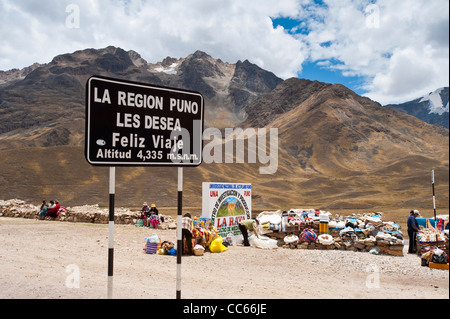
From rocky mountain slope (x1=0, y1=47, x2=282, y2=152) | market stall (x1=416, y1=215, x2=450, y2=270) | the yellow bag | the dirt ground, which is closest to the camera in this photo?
the dirt ground

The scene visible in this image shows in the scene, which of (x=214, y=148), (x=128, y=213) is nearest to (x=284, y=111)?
(x=214, y=148)

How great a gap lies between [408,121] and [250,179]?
228 ft

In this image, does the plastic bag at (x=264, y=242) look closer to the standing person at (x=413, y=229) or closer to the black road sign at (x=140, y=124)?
the standing person at (x=413, y=229)

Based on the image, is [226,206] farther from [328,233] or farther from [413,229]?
[413,229]

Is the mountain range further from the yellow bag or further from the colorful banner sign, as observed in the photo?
the colorful banner sign

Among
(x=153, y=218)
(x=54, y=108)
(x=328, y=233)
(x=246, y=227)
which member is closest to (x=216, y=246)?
(x=246, y=227)

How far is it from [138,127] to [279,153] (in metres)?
94.0

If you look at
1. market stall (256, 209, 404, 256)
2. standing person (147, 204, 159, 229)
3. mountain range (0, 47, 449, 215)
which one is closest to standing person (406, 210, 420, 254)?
market stall (256, 209, 404, 256)

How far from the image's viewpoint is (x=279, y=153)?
9712 cm

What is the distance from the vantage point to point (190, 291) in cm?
762

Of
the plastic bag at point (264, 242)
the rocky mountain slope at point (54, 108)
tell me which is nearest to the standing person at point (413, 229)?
the plastic bag at point (264, 242)

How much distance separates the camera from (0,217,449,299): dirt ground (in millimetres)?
7469

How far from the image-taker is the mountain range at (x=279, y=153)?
1861 inches
